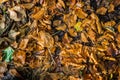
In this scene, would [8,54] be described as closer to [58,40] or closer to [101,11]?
[58,40]

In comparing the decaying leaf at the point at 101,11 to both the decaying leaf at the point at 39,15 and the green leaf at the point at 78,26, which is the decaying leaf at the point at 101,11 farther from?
the decaying leaf at the point at 39,15

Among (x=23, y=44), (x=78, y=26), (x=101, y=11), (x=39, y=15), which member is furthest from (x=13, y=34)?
(x=101, y=11)

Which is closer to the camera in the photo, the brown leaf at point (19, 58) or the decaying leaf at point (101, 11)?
the brown leaf at point (19, 58)

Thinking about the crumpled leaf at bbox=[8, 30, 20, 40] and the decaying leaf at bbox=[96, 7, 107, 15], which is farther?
the decaying leaf at bbox=[96, 7, 107, 15]

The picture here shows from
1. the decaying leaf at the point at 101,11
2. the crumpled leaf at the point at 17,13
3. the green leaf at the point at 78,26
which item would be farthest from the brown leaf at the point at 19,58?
the decaying leaf at the point at 101,11

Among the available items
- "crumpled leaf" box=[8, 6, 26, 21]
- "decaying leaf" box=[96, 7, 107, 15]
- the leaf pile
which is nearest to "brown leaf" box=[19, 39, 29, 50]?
the leaf pile

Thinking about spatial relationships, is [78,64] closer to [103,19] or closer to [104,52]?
[104,52]

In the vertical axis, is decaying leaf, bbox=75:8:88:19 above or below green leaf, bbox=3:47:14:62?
above

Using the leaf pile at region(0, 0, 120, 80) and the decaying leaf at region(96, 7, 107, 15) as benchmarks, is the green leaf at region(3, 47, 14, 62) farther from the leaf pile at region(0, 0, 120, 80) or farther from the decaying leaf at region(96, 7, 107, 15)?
the decaying leaf at region(96, 7, 107, 15)

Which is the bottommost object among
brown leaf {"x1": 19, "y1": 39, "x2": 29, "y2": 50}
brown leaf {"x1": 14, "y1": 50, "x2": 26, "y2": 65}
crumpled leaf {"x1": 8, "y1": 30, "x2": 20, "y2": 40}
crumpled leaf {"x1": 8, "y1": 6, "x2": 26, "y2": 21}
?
brown leaf {"x1": 14, "y1": 50, "x2": 26, "y2": 65}
